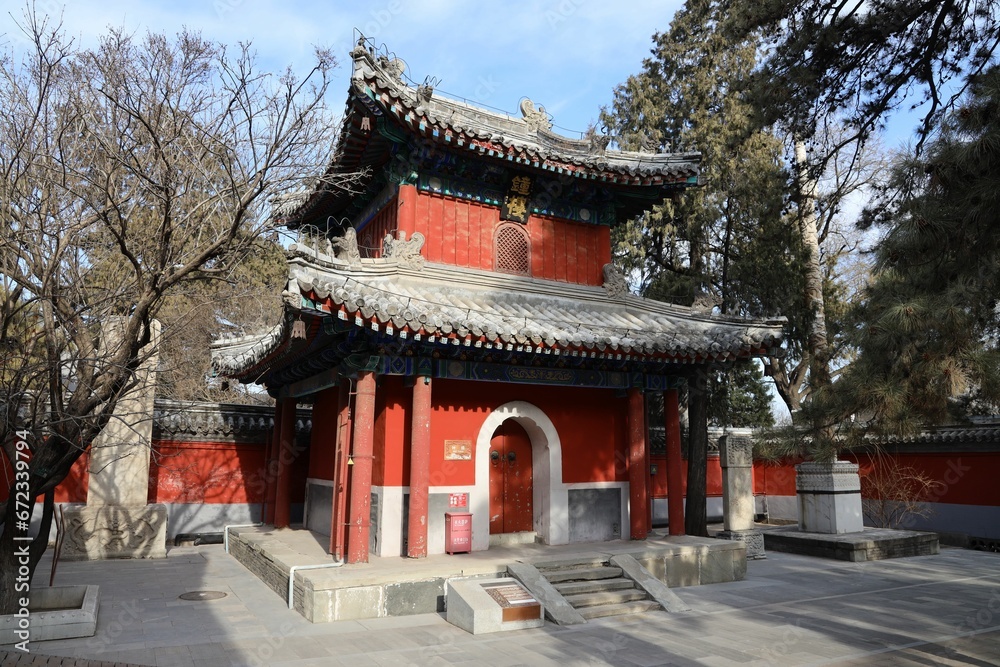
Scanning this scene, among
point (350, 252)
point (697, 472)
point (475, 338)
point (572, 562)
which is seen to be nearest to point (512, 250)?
point (350, 252)

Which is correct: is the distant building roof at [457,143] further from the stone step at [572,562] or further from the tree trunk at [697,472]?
the stone step at [572,562]

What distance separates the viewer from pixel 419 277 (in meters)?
11.0

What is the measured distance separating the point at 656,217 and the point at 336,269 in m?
11.0

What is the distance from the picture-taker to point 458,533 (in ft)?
32.9

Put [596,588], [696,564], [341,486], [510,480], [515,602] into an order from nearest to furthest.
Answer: [515,602] → [596,588] → [341,486] → [696,564] → [510,480]

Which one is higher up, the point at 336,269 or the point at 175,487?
the point at 336,269

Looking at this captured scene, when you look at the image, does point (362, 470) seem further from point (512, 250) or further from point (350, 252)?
point (512, 250)

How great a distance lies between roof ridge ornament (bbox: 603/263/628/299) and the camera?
12820mm

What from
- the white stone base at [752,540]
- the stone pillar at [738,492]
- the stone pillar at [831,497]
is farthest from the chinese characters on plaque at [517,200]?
the stone pillar at [831,497]

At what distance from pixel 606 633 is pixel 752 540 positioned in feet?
24.4

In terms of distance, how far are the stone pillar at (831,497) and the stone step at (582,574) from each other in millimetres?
7339

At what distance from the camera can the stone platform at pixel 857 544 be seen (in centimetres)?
1375

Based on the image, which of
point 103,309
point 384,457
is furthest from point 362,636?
point 103,309

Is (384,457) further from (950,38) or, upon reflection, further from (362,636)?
(950,38)
